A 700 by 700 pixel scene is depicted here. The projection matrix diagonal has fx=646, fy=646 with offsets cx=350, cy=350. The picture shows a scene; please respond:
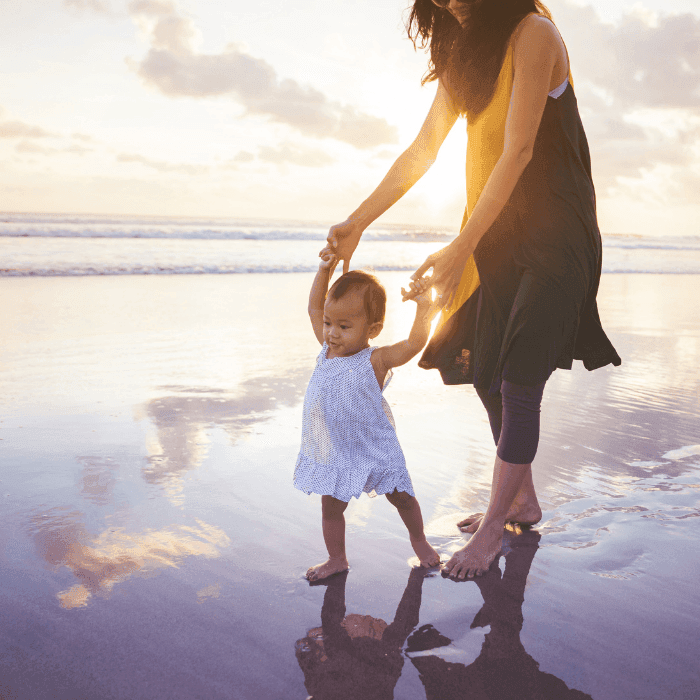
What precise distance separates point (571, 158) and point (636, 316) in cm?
A: 654

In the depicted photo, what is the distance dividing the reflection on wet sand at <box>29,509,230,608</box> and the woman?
0.86m

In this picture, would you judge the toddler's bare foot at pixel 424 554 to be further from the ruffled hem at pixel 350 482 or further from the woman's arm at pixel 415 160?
the woman's arm at pixel 415 160

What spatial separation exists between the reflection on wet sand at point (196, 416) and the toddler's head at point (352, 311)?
99cm

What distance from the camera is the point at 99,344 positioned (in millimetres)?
5262

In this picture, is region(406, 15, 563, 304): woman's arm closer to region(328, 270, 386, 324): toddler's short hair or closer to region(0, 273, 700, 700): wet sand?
region(328, 270, 386, 324): toddler's short hair

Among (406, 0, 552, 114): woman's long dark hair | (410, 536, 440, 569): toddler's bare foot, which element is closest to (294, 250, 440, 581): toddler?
(410, 536, 440, 569): toddler's bare foot

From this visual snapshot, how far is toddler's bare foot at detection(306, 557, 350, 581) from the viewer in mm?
1947

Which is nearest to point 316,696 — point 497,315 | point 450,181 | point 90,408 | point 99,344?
point 497,315

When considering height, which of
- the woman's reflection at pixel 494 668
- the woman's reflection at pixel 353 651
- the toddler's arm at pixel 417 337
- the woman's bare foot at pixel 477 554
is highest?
the toddler's arm at pixel 417 337

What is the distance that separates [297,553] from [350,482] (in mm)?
352

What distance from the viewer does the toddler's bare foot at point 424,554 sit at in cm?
207

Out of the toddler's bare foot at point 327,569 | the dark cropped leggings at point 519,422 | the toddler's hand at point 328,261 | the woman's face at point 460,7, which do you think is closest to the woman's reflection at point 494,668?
the toddler's bare foot at point 327,569

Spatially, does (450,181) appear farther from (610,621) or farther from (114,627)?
(114,627)

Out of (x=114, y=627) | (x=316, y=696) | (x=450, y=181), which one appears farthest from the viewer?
(x=450, y=181)
